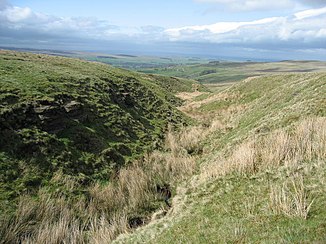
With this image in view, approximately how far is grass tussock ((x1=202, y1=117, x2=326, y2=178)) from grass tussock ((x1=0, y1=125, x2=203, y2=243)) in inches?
169

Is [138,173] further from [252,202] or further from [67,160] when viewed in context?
[252,202]

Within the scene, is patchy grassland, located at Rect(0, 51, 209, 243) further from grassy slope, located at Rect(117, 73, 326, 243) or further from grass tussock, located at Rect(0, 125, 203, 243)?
grassy slope, located at Rect(117, 73, 326, 243)

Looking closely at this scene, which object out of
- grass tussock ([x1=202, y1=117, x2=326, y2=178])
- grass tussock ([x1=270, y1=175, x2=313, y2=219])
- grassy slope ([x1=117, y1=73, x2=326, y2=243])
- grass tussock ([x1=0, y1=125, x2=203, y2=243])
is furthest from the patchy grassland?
grass tussock ([x1=270, y1=175, x2=313, y2=219])

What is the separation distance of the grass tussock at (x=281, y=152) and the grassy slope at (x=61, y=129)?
9.38 metres

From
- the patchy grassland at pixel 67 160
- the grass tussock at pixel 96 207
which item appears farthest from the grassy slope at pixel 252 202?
the patchy grassland at pixel 67 160

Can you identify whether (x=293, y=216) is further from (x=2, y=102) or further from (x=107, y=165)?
(x=2, y=102)

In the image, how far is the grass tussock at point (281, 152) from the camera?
14422 mm

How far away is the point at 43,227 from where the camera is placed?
1509 centimetres

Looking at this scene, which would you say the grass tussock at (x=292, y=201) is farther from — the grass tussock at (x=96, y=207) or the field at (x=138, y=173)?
the grass tussock at (x=96, y=207)

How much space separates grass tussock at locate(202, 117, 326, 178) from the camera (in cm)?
1442

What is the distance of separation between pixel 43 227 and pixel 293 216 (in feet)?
35.7

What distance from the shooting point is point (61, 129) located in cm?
2408

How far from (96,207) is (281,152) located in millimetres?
9838

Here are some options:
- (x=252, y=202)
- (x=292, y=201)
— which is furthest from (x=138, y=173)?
(x=292, y=201)
